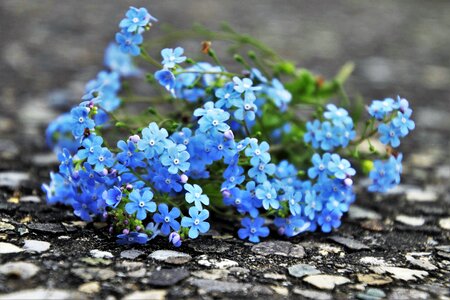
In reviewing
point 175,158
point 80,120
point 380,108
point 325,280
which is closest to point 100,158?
point 80,120

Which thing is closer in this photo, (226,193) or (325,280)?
(325,280)

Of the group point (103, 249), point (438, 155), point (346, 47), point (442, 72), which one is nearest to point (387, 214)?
point (438, 155)

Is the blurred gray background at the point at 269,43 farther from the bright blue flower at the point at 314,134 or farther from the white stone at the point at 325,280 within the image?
the white stone at the point at 325,280

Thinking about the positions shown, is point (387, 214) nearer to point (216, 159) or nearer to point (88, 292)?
point (216, 159)

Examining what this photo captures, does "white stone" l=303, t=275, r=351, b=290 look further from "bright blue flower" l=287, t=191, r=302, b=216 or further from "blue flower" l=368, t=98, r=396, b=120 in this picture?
"blue flower" l=368, t=98, r=396, b=120

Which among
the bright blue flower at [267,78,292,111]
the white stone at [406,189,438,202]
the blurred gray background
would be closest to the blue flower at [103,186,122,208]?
the bright blue flower at [267,78,292,111]

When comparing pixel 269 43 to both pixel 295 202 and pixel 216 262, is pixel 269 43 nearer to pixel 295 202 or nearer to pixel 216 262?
pixel 295 202
